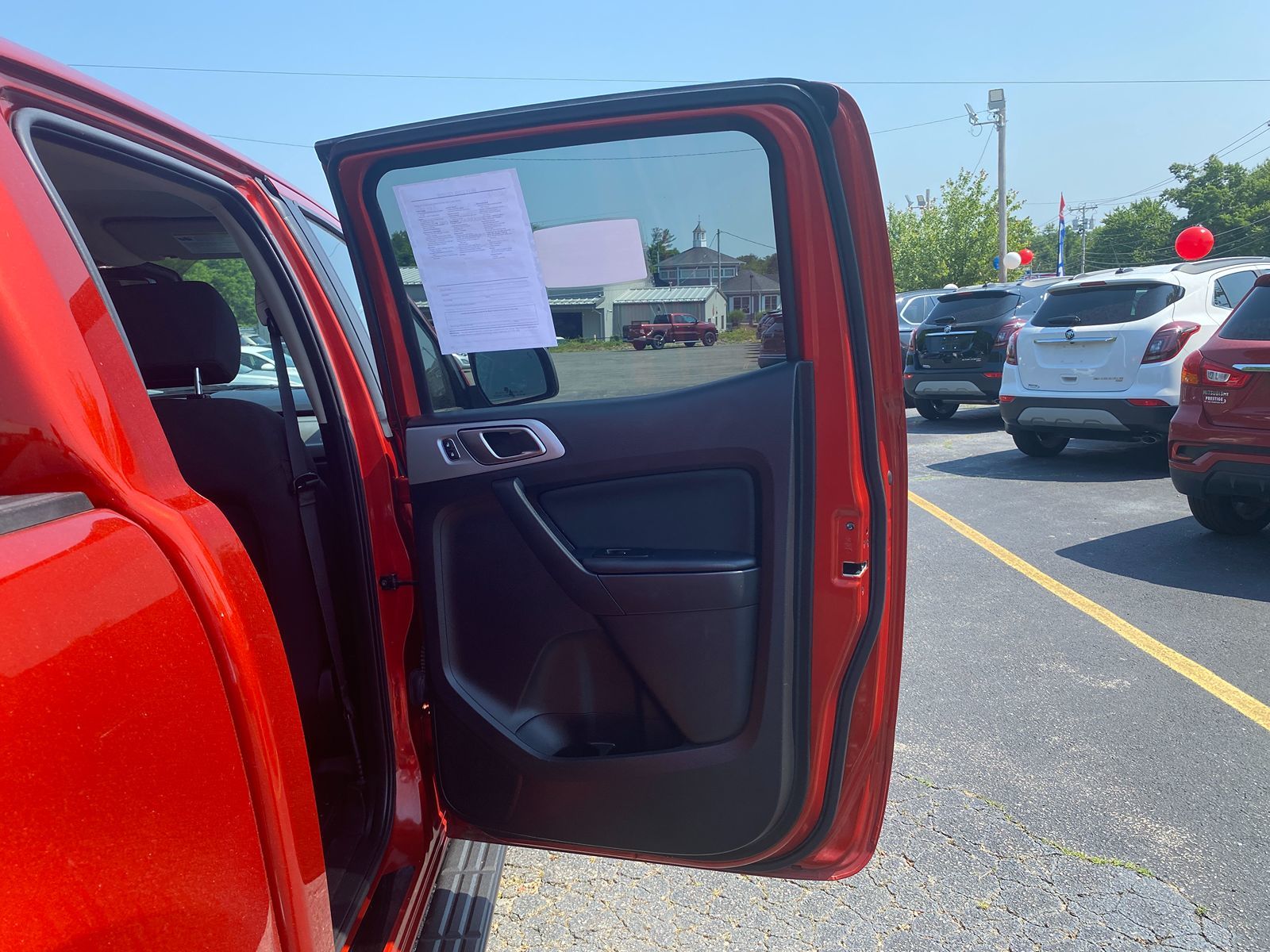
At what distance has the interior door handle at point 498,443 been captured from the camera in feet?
5.98

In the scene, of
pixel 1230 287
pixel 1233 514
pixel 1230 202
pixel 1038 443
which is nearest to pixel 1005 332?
pixel 1038 443

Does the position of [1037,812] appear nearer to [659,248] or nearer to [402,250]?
[659,248]

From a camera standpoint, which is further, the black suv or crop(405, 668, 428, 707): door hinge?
the black suv

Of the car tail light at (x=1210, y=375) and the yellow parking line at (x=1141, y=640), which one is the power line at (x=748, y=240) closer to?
the yellow parking line at (x=1141, y=640)

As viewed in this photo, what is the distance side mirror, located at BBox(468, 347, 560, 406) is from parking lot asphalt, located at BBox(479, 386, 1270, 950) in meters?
0.25

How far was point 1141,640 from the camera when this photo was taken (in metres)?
4.07

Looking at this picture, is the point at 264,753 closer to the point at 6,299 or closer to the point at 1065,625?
the point at 6,299

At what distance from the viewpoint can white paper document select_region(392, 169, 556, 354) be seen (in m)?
1.79

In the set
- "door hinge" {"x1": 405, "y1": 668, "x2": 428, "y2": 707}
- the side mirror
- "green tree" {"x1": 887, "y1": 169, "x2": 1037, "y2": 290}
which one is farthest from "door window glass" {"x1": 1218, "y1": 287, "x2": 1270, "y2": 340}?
"green tree" {"x1": 887, "y1": 169, "x2": 1037, "y2": 290}

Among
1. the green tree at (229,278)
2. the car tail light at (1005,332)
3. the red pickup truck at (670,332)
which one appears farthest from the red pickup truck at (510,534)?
the car tail light at (1005,332)

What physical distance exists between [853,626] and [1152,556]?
4351mm

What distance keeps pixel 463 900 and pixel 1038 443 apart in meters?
7.66

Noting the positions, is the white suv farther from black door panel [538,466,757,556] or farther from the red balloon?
black door panel [538,466,757,556]

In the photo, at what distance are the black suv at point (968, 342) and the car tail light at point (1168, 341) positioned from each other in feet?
9.21
